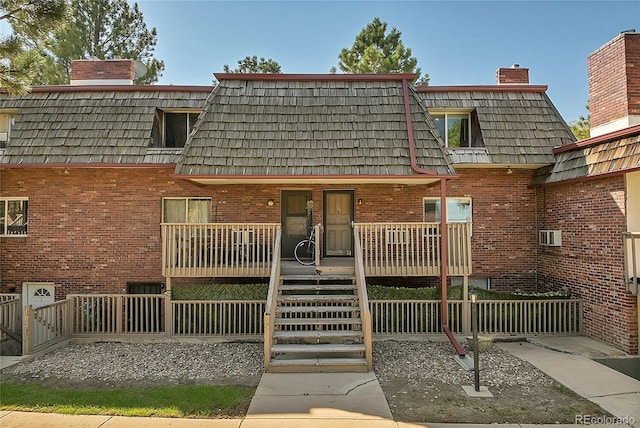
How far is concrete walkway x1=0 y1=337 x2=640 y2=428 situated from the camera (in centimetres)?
515

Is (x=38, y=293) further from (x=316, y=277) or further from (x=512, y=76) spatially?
(x=512, y=76)

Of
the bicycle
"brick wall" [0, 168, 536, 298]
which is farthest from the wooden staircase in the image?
"brick wall" [0, 168, 536, 298]

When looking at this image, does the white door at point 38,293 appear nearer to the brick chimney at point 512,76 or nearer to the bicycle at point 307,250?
the bicycle at point 307,250

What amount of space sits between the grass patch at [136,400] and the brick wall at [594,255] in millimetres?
7639

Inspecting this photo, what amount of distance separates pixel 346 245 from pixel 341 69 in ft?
54.8

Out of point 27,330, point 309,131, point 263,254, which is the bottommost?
point 27,330

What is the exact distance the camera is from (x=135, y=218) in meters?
10.9

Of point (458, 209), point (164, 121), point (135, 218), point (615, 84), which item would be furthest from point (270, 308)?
point (615, 84)

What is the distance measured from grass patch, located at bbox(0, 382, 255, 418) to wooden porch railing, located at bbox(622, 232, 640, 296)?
7631 millimetres

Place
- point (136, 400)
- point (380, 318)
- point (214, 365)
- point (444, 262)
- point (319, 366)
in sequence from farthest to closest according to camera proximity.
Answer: point (380, 318) < point (444, 262) < point (214, 365) < point (319, 366) < point (136, 400)

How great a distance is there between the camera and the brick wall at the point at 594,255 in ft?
26.6

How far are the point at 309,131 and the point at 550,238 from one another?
6947 millimetres

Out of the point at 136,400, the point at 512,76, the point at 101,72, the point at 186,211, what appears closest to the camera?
the point at 136,400

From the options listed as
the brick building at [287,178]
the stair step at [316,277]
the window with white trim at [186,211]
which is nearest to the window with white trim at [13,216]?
the brick building at [287,178]
